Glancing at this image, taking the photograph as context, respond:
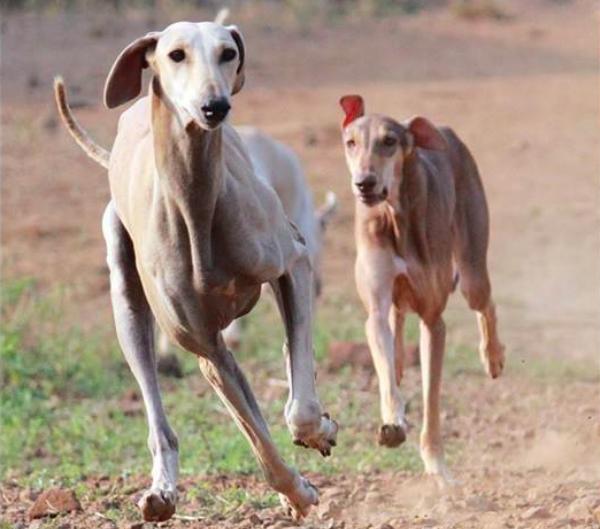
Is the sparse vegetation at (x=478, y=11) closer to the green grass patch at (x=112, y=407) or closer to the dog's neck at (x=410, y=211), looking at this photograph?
the green grass patch at (x=112, y=407)

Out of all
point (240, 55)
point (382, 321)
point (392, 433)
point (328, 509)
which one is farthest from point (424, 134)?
point (240, 55)

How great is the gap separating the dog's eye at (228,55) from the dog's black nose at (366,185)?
167cm

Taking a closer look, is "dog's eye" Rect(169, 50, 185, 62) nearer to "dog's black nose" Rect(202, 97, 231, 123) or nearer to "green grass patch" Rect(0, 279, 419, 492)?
"dog's black nose" Rect(202, 97, 231, 123)

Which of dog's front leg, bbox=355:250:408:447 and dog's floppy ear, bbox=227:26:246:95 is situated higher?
dog's floppy ear, bbox=227:26:246:95

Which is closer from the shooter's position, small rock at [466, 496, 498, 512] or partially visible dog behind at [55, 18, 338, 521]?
partially visible dog behind at [55, 18, 338, 521]

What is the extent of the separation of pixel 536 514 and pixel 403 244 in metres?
1.49

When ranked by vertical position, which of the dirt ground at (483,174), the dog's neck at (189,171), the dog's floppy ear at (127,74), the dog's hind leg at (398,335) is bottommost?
the dirt ground at (483,174)

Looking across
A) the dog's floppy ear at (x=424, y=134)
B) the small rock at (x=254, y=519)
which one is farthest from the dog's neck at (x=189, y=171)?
the dog's floppy ear at (x=424, y=134)

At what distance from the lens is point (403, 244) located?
783cm

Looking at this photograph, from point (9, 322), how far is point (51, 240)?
3.06 m

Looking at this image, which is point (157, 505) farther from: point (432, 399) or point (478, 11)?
point (478, 11)

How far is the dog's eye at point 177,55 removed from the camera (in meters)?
5.84

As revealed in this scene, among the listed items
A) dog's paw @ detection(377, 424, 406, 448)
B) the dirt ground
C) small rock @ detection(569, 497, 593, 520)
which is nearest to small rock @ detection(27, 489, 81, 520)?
the dirt ground

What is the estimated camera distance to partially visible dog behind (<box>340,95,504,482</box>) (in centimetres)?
761
